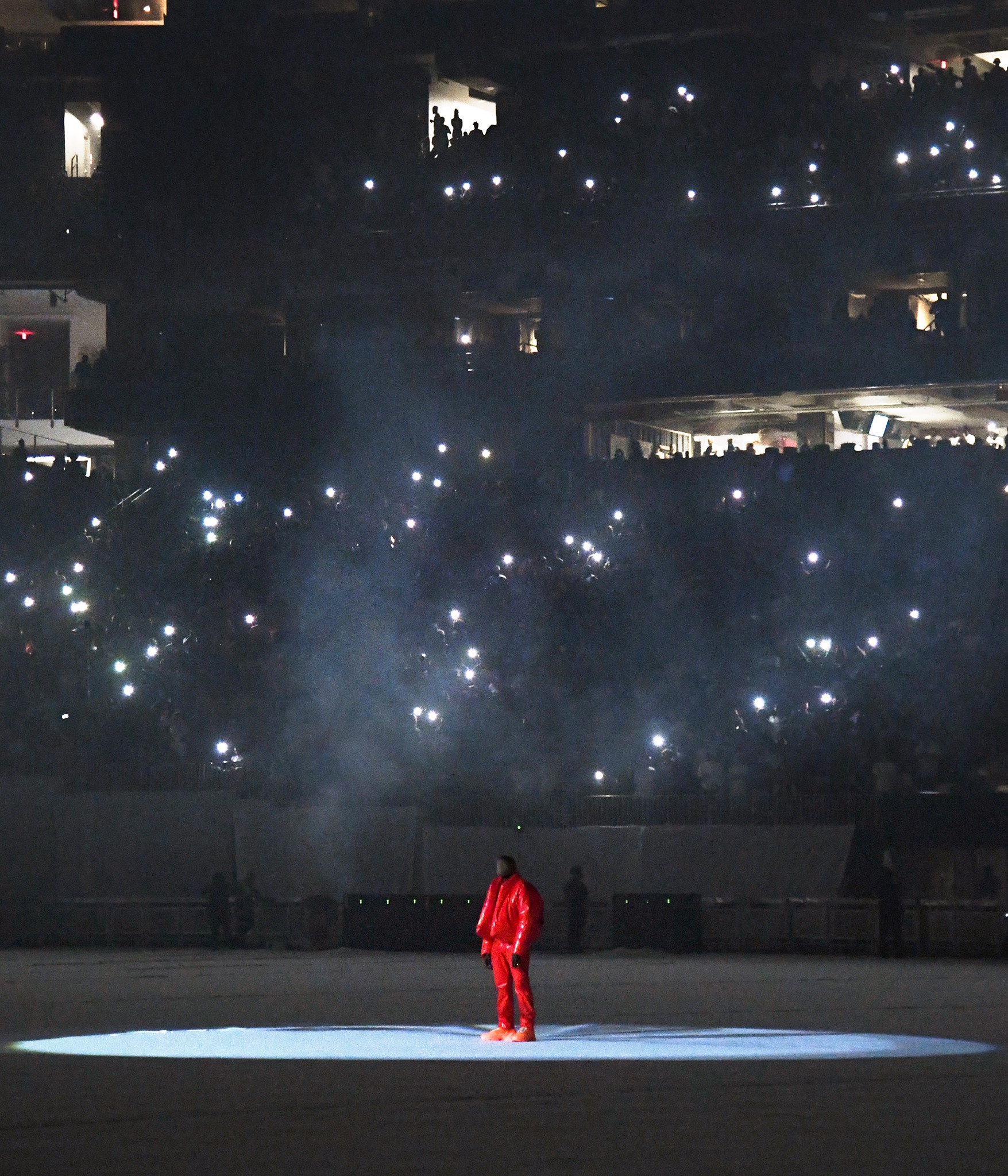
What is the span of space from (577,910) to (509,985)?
544 inches

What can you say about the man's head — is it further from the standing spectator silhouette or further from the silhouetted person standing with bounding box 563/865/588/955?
the standing spectator silhouette

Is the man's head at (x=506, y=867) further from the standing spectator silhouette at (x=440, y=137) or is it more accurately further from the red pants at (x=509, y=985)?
the standing spectator silhouette at (x=440, y=137)

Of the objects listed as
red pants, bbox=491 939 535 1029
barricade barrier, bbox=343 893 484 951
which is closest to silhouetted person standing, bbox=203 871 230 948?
barricade barrier, bbox=343 893 484 951

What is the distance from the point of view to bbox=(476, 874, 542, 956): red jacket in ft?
50.8

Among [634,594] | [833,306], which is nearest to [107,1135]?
[634,594]

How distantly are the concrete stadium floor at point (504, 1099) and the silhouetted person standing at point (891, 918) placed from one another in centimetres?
721

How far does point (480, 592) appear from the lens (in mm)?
36656

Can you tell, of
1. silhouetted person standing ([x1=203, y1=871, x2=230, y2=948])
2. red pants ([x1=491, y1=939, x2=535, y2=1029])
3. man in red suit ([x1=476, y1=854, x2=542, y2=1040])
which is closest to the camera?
red pants ([x1=491, y1=939, x2=535, y2=1029])

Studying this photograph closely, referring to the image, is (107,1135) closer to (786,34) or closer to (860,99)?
(860,99)

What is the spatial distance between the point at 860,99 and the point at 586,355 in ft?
27.4

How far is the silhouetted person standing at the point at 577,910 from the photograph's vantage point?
96.4 ft

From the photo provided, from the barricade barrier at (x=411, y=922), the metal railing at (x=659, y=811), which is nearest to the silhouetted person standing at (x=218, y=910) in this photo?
the barricade barrier at (x=411, y=922)

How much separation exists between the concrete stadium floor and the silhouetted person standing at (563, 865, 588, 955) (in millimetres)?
8918

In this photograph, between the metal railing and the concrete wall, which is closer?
the concrete wall
